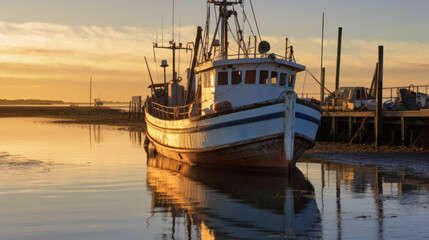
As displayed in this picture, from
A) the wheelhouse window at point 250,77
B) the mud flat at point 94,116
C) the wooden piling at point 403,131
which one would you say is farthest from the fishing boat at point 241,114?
the mud flat at point 94,116

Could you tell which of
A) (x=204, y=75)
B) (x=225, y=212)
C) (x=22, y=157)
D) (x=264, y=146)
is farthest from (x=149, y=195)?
(x=22, y=157)

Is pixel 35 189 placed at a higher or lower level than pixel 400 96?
lower

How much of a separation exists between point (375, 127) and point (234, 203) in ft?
58.7

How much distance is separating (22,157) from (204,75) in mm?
Result: 10117

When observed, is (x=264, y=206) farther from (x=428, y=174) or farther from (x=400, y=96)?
(x=400, y=96)

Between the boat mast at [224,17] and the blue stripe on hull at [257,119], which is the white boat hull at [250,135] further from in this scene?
the boat mast at [224,17]

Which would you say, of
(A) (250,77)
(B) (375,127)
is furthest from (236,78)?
(B) (375,127)

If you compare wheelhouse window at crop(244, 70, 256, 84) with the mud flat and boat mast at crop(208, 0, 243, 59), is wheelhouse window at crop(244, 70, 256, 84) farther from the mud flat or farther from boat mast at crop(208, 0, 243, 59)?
the mud flat

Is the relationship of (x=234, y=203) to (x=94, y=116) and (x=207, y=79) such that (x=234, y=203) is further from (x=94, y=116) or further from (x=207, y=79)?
(x=94, y=116)

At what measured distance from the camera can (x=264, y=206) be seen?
1490 cm

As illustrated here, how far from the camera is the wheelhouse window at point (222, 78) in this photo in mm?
23125

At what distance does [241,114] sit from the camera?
67.1ft

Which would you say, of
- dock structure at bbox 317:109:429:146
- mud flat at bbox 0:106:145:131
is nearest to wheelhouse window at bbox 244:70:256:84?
dock structure at bbox 317:109:429:146

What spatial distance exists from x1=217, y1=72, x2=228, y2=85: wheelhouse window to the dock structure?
10580mm
